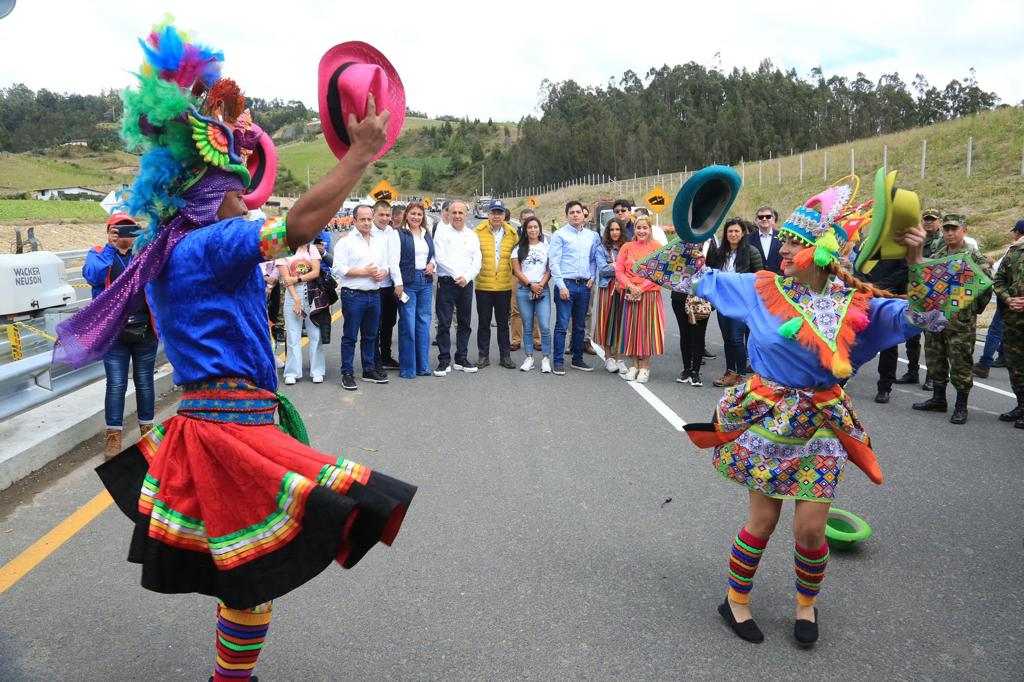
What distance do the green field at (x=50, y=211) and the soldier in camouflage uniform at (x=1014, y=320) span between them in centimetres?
3498

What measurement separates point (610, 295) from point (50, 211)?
1497 inches

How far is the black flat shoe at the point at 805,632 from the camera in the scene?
3.33 m

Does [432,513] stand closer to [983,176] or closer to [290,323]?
[290,323]

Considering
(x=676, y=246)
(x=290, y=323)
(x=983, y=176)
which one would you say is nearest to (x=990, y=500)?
(x=676, y=246)

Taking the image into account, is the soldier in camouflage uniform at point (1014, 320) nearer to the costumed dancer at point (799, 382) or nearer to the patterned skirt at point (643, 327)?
the patterned skirt at point (643, 327)

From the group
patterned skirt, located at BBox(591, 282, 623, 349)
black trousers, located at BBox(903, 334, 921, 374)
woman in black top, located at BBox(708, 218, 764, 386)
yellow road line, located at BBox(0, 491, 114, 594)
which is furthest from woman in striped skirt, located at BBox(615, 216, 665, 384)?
Answer: yellow road line, located at BBox(0, 491, 114, 594)

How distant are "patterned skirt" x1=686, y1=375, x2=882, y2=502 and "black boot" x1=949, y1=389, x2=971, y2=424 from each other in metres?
4.52

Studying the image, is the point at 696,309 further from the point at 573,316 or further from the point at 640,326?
the point at 573,316

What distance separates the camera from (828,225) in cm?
340

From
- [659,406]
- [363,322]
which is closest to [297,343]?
[363,322]

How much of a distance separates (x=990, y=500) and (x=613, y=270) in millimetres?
5361

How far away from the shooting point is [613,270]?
9758mm

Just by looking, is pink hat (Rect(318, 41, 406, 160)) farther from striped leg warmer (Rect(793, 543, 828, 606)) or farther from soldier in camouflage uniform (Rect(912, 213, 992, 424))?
soldier in camouflage uniform (Rect(912, 213, 992, 424))

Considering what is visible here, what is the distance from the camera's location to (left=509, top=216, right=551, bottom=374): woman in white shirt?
9820 millimetres
